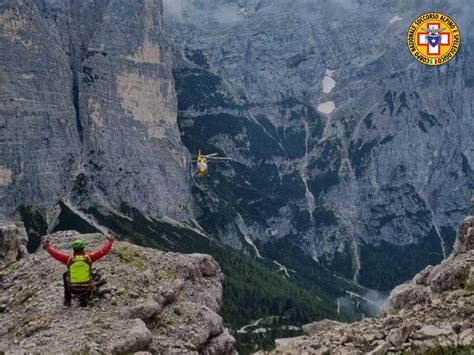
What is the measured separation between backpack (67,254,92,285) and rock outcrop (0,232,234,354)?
1096 millimetres

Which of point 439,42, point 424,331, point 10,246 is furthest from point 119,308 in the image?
A: point 439,42

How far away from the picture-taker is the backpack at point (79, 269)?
26719 millimetres

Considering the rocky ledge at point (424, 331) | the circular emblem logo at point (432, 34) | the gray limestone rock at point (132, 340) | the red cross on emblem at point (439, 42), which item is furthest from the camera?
the red cross on emblem at point (439, 42)

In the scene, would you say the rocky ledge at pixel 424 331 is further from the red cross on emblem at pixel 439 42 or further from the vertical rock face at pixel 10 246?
the red cross on emblem at pixel 439 42

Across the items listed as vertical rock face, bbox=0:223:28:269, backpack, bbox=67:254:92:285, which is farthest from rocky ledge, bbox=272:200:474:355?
vertical rock face, bbox=0:223:28:269

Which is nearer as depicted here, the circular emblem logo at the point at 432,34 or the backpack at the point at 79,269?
the backpack at the point at 79,269

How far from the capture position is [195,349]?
27.2m

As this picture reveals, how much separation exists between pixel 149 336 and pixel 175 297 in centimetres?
457

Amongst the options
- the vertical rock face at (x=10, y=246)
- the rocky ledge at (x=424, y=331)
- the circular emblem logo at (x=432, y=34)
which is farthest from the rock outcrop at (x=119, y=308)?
the circular emblem logo at (x=432, y=34)

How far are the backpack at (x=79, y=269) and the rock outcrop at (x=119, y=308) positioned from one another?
3.59 ft

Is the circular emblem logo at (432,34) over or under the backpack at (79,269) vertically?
over

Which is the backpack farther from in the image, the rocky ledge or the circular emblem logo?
the circular emblem logo

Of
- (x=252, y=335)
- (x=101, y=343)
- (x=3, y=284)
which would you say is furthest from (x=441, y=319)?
(x=252, y=335)

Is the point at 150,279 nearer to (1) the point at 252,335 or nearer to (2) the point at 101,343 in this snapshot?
(2) the point at 101,343
